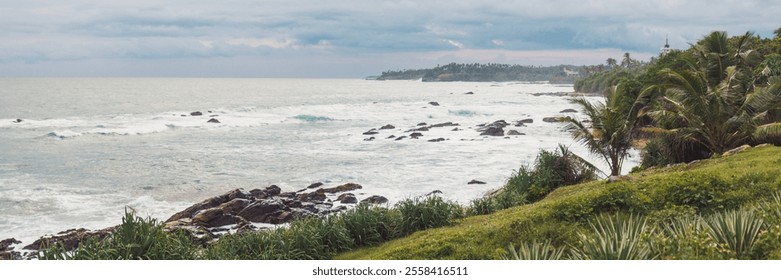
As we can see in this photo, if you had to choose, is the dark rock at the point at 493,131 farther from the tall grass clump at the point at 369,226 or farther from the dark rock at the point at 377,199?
the tall grass clump at the point at 369,226

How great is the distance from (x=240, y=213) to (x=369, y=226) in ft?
28.0

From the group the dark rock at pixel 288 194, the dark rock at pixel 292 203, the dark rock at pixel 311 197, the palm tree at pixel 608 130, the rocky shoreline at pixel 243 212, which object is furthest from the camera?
the dark rock at pixel 288 194

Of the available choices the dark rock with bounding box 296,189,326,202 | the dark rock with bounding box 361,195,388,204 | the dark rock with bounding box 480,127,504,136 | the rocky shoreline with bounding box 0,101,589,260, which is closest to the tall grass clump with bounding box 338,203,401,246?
the rocky shoreline with bounding box 0,101,589,260

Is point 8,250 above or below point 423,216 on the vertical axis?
below

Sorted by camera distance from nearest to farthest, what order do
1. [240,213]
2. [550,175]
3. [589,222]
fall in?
[589,222] < [550,175] < [240,213]


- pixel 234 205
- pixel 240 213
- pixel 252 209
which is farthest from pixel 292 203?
pixel 240 213

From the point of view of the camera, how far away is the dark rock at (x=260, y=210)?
17906 mm

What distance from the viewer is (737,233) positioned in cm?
617

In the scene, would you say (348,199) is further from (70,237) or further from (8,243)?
(8,243)

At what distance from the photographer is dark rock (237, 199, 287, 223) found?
58.7ft

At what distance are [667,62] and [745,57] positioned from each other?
8.79 metres

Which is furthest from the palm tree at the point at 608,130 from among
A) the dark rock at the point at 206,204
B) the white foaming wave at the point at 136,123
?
the white foaming wave at the point at 136,123

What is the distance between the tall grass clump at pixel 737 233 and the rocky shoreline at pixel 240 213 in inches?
398

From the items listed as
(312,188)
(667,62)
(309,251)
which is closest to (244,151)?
(312,188)
